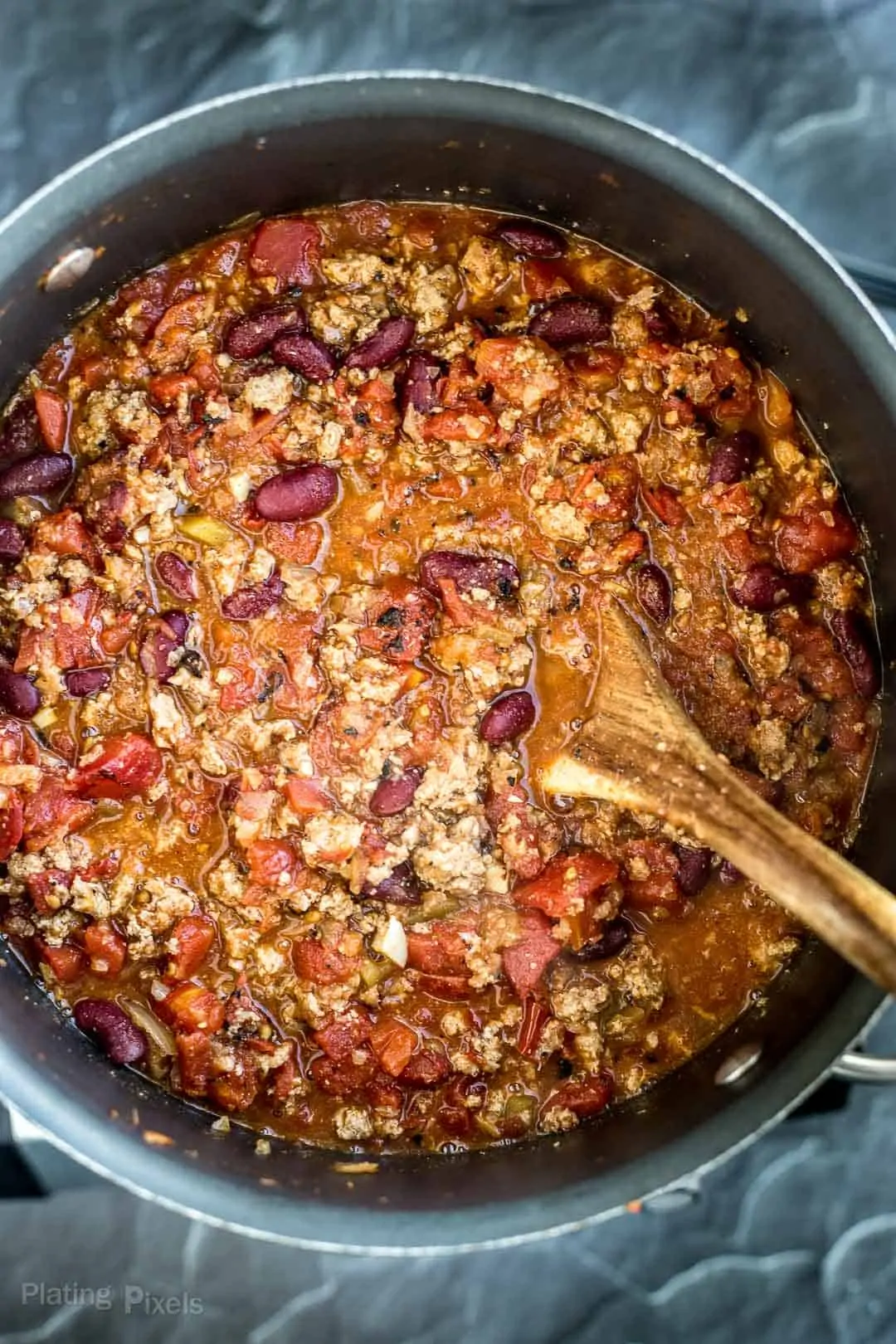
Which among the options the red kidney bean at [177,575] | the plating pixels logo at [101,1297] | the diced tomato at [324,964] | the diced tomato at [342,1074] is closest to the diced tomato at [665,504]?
the red kidney bean at [177,575]

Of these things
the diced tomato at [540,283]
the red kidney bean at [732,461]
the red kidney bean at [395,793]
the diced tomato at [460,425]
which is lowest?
the red kidney bean at [395,793]

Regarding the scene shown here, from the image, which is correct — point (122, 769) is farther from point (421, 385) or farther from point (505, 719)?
point (421, 385)

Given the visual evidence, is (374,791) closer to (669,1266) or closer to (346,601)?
(346,601)

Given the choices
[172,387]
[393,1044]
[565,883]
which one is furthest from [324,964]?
[172,387]

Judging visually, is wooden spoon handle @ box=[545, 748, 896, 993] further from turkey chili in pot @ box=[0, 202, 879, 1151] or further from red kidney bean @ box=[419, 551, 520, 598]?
red kidney bean @ box=[419, 551, 520, 598]

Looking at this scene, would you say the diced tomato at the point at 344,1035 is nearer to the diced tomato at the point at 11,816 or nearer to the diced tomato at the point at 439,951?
the diced tomato at the point at 439,951

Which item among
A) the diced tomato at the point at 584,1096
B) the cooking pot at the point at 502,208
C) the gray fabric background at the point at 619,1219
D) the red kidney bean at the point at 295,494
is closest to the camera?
the cooking pot at the point at 502,208

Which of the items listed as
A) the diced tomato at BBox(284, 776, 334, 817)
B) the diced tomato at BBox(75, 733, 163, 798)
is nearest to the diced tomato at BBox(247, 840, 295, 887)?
the diced tomato at BBox(284, 776, 334, 817)

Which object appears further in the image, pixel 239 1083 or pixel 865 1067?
pixel 239 1083
